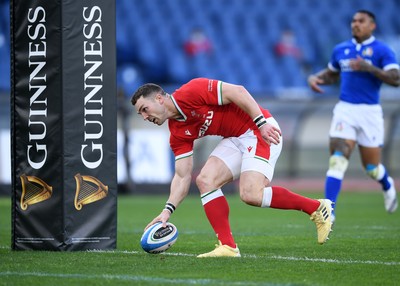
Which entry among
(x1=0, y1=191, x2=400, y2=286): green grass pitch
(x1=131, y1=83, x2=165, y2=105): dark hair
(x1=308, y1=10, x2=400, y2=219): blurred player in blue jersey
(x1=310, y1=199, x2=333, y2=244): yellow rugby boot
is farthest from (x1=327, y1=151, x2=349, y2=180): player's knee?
(x1=131, y1=83, x2=165, y2=105): dark hair

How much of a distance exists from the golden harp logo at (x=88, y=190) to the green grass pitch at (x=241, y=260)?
0.46 meters

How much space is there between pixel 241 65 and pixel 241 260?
54.7ft

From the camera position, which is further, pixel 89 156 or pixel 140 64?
pixel 140 64

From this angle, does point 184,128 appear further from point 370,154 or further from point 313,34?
point 313,34

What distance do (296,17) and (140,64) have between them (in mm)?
5240

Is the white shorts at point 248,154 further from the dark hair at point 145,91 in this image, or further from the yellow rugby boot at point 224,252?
the dark hair at point 145,91

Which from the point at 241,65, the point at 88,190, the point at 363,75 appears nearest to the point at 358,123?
the point at 363,75

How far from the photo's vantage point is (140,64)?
71.6 ft

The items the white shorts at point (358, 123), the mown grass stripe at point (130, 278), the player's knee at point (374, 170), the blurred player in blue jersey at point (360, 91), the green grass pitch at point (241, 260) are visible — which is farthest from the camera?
the player's knee at point (374, 170)

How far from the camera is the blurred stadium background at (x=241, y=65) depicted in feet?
58.0

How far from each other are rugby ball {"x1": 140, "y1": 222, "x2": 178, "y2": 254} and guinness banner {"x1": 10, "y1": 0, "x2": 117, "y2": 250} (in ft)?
2.12

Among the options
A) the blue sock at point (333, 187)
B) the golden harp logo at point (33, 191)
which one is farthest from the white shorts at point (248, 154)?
the blue sock at point (333, 187)

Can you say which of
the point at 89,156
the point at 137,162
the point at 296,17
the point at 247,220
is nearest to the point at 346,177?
the point at 137,162

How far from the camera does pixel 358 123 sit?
10.2 metres
